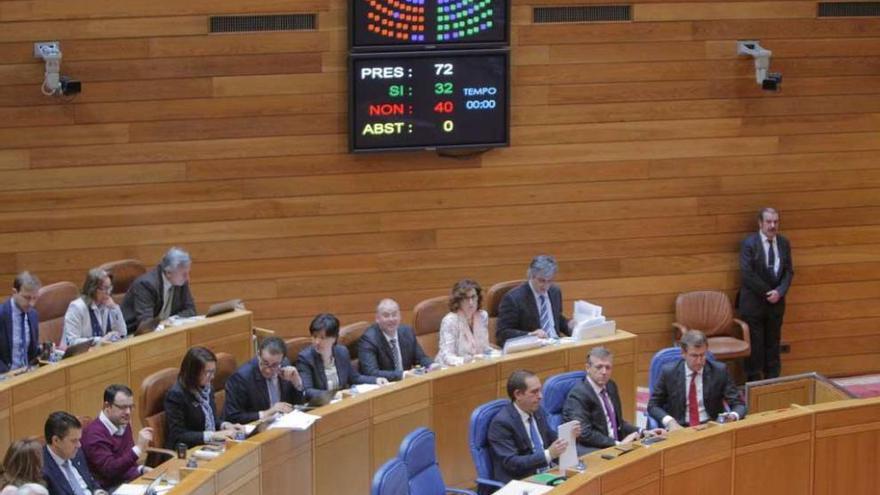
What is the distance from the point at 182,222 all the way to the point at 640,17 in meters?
3.89

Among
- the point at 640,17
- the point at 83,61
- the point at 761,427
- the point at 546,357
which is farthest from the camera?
the point at 640,17

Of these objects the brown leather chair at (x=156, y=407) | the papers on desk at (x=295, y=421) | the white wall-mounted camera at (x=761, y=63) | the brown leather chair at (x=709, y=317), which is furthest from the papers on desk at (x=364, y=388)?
the white wall-mounted camera at (x=761, y=63)

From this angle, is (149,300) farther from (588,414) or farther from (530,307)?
(588,414)

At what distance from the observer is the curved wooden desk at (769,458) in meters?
7.98

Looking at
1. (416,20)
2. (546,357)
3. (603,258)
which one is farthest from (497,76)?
(546,357)

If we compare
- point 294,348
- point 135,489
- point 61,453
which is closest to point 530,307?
point 294,348

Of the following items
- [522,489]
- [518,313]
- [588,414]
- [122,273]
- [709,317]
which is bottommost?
[522,489]

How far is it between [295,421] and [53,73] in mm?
3713

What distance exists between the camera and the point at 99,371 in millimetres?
9430

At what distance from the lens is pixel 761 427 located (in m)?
8.54

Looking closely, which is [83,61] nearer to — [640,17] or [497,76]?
[497,76]

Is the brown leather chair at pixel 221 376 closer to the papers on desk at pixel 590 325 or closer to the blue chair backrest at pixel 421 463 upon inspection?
the blue chair backrest at pixel 421 463

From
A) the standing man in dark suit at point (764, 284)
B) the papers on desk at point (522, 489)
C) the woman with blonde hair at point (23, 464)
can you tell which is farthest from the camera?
the standing man in dark suit at point (764, 284)

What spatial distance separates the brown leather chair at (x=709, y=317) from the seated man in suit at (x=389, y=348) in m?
2.85
